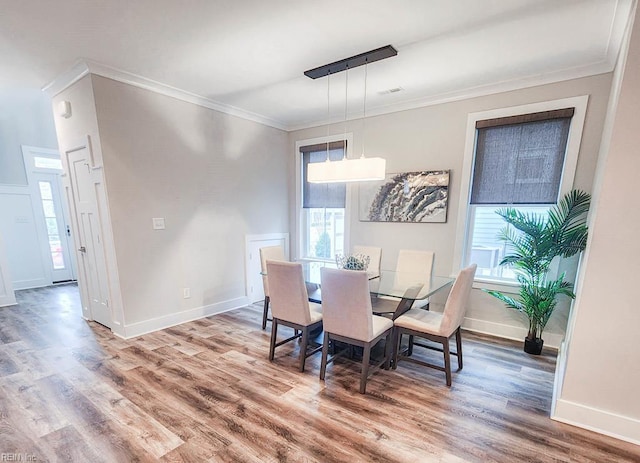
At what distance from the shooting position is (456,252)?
3.28m

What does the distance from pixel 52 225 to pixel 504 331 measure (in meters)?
7.57

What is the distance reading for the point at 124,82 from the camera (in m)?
2.81

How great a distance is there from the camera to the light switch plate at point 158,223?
3.14m

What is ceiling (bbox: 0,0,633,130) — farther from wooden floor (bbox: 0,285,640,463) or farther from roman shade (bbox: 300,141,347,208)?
wooden floor (bbox: 0,285,640,463)

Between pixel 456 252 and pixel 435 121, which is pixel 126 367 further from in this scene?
pixel 435 121

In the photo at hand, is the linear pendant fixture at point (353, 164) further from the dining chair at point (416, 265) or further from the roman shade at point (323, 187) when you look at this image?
the roman shade at point (323, 187)

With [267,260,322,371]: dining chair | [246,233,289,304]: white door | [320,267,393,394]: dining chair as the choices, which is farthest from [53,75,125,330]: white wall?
[320,267,393,394]: dining chair

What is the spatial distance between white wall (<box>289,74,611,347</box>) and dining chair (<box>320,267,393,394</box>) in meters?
1.58

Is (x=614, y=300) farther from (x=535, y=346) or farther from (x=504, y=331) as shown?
(x=504, y=331)

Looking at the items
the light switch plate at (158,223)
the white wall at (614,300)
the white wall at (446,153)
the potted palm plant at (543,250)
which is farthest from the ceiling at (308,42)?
the light switch plate at (158,223)

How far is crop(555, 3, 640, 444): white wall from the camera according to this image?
1.55m

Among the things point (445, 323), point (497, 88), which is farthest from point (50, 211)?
point (497, 88)

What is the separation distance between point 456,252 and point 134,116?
388cm

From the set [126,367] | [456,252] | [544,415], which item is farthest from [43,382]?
[456,252]
